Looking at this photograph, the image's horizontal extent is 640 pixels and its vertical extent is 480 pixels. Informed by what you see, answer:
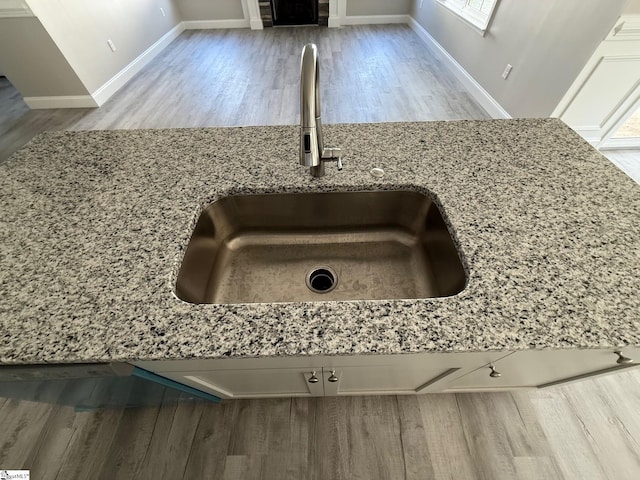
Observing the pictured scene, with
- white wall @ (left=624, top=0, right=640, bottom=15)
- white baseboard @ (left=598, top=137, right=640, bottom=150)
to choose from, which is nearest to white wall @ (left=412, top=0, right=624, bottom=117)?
white wall @ (left=624, top=0, right=640, bottom=15)

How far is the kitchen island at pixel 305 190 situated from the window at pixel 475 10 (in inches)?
110

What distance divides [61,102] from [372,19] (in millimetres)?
4933

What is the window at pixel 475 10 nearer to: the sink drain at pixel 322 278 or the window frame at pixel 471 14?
the window frame at pixel 471 14

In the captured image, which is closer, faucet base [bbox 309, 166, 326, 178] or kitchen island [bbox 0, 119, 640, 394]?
kitchen island [bbox 0, 119, 640, 394]

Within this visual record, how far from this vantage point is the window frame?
2.90 m

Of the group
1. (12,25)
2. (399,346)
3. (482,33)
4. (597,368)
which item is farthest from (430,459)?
(12,25)

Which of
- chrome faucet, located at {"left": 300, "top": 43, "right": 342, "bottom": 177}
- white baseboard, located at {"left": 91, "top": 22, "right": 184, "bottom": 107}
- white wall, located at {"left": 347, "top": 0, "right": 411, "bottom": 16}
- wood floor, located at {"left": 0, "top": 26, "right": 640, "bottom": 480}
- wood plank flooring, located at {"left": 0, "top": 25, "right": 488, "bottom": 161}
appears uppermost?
chrome faucet, located at {"left": 300, "top": 43, "right": 342, "bottom": 177}

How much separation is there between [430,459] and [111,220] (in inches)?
56.0

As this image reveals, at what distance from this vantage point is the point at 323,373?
0.86 m

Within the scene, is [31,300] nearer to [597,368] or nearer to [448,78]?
[597,368]

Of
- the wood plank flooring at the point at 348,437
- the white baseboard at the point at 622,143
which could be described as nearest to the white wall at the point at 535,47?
the white baseboard at the point at 622,143

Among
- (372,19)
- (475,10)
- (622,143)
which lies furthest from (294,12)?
(622,143)

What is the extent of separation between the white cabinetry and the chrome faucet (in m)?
0.52

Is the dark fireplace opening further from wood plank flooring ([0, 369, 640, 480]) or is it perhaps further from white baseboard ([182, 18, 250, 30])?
wood plank flooring ([0, 369, 640, 480])
